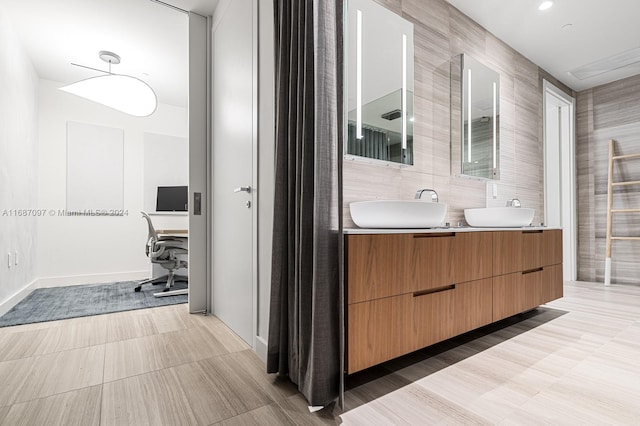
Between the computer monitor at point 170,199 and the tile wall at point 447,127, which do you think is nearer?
the tile wall at point 447,127

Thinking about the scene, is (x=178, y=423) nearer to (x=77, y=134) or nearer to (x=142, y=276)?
(x=142, y=276)

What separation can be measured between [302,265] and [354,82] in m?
1.25

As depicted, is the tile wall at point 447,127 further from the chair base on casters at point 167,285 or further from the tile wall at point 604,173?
the chair base on casters at point 167,285

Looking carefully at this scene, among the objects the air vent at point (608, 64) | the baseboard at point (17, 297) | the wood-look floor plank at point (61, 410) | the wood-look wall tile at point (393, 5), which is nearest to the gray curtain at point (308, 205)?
the wood-look floor plank at point (61, 410)

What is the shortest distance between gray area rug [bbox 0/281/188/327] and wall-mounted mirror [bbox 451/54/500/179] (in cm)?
283

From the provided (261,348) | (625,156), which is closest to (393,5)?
(261,348)

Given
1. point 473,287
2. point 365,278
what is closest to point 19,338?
point 365,278

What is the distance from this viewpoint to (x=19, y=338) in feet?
6.44

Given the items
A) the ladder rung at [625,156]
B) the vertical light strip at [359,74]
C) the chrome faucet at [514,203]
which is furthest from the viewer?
the ladder rung at [625,156]

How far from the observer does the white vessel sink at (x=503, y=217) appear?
7.52 feet

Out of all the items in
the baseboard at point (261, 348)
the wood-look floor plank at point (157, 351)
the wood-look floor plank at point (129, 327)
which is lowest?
the wood-look floor plank at point (129, 327)

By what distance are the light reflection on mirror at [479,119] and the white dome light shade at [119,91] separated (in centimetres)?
286

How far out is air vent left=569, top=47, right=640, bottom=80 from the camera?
3292 millimetres

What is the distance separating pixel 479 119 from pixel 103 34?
3530 millimetres
